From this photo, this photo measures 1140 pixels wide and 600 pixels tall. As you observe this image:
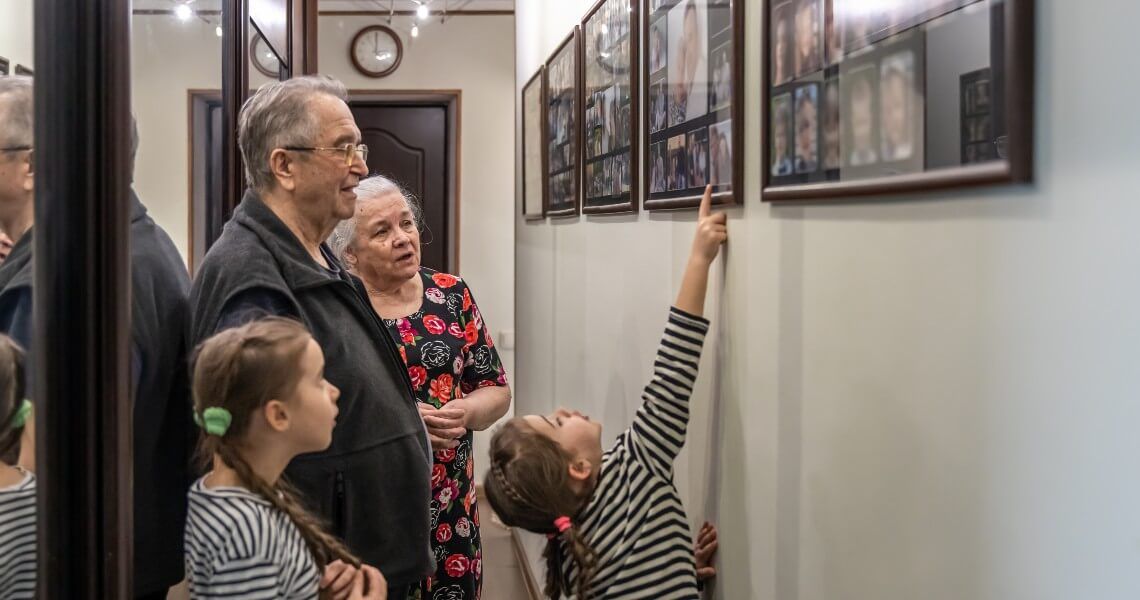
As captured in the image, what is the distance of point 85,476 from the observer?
0.89 m

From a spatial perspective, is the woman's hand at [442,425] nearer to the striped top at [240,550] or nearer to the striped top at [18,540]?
the striped top at [240,550]

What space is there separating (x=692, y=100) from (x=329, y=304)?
69 centimetres

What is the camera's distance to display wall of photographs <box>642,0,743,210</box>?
161 cm

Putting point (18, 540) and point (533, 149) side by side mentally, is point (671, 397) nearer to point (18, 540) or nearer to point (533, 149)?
point (18, 540)

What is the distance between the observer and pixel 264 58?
2803 mm

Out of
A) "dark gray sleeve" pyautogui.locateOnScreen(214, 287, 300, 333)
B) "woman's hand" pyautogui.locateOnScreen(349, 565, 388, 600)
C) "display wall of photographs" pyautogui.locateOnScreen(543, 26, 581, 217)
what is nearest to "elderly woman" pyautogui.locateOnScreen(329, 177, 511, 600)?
"display wall of photographs" pyautogui.locateOnScreen(543, 26, 581, 217)

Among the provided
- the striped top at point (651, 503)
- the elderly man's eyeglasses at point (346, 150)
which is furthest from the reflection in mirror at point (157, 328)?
the striped top at point (651, 503)

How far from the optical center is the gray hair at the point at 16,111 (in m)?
0.86

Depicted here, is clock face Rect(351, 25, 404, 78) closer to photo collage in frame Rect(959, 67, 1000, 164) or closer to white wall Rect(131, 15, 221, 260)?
white wall Rect(131, 15, 221, 260)

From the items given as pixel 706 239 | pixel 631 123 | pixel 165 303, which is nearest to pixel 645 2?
pixel 631 123

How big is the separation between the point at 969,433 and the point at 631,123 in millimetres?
1334

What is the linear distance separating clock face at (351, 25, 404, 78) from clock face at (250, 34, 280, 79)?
8.07 feet

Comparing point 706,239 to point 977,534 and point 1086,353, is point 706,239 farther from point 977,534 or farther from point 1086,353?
point 1086,353

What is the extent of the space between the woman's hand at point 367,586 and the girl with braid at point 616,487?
0.26m
